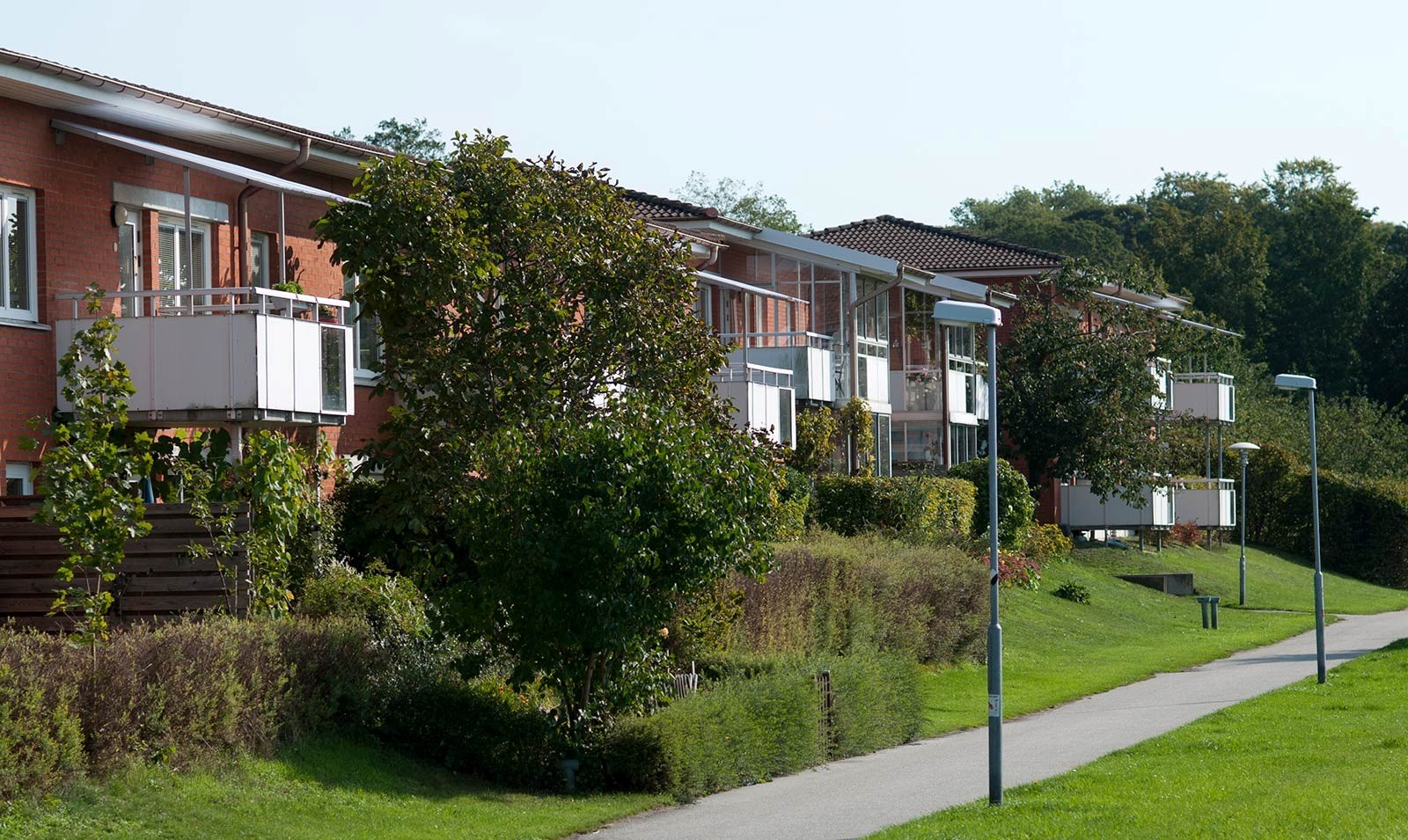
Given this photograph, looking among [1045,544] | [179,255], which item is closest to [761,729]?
[179,255]

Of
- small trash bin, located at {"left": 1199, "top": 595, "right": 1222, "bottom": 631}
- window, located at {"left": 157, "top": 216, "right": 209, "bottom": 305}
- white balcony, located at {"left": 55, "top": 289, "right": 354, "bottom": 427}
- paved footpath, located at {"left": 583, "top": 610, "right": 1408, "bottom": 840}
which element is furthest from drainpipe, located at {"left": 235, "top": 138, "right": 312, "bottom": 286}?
small trash bin, located at {"left": 1199, "top": 595, "right": 1222, "bottom": 631}

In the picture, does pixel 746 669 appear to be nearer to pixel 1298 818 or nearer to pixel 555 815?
pixel 555 815

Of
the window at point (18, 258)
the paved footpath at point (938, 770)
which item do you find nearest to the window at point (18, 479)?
the window at point (18, 258)

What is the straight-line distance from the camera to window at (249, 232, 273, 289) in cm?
2238

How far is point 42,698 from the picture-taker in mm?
11625

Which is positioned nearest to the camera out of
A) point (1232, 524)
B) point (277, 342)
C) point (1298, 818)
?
point (1298, 818)

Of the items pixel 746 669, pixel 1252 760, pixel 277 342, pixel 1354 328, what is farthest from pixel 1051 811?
pixel 1354 328

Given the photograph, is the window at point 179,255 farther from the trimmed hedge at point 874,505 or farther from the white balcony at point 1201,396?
the white balcony at point 1201,396

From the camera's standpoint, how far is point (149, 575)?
16.6m

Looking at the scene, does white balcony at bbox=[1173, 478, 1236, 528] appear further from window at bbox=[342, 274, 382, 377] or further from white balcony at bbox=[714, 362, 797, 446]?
window at bbox=[342, 274, 382, 377]

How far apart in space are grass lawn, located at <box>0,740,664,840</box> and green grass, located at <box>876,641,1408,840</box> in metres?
2.93

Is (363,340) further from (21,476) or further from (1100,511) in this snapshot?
(1100,511)

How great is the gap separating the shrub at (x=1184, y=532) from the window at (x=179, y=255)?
126 ft

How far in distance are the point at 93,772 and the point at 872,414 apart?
29768 millimetres
